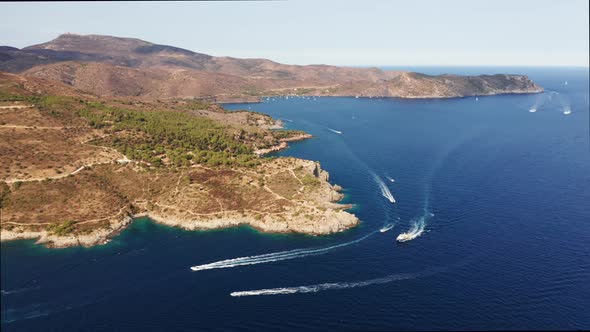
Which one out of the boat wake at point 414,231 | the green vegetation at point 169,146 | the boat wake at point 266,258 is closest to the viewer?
the boat wake at point 266,258

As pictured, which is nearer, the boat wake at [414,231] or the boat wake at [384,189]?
the boat wake at [414,231]

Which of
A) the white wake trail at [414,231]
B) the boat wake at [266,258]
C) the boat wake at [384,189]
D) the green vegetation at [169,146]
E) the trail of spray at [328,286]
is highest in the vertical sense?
the green vegetation at [169,146]

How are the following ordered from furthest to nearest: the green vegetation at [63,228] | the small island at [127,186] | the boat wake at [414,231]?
the small island at [127,186] < the green vegetation at [63,228] < the boat wake at [414,231]

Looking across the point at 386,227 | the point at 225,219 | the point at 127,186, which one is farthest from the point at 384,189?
the point at 127,186

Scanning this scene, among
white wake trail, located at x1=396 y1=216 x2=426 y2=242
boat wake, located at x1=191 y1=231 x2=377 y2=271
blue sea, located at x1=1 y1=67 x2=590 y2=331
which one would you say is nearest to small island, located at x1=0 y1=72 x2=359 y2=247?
blue sea, located at x1=1 y1=67 x2=590 y2=331

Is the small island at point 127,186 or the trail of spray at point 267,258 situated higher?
the small island at point 127,186

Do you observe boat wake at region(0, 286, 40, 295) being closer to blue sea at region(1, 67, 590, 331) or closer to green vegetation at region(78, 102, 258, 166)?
blue sea at region(1, 67, 590, 331)

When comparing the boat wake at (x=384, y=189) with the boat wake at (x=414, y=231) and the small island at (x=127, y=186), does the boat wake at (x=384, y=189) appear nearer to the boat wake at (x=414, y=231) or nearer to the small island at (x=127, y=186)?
the boat wake at (x=414, y=231)

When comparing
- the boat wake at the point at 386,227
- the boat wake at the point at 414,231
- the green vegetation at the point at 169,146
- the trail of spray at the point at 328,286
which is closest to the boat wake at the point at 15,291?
the trail of spray at the point at 328,286
